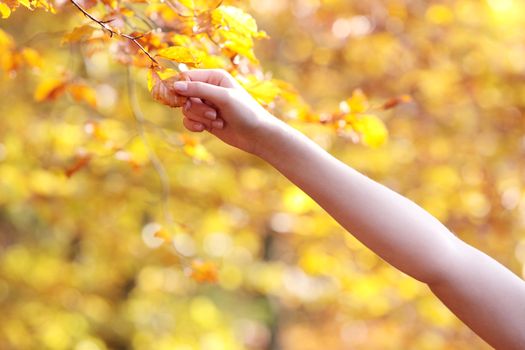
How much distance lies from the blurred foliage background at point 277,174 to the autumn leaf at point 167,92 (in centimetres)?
249

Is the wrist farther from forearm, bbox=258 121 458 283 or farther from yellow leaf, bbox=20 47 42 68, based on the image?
yellow leaf, bbox=20 47 42 68

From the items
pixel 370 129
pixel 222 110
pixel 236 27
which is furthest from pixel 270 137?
pixel 370 129

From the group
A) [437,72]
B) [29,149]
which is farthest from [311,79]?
[29,149]

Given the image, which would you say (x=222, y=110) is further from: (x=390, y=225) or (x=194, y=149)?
(x=194, y=149)

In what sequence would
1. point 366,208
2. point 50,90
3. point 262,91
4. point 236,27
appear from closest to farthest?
point 366,208 < point 236,27 < point 262,91 < point 50,90

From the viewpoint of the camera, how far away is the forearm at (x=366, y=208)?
128 cm

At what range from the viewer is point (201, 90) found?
4.24ft

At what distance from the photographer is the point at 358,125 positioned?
2.10 m

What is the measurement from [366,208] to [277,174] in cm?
388

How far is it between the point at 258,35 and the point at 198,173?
3.56 metres

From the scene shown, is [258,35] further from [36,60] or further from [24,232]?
[24,232]

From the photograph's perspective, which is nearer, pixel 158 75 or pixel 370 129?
pixel 158 75

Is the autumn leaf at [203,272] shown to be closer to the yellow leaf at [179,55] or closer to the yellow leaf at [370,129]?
the yellow leaf at [370,129]

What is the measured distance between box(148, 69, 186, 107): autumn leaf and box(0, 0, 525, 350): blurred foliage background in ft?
8.16
